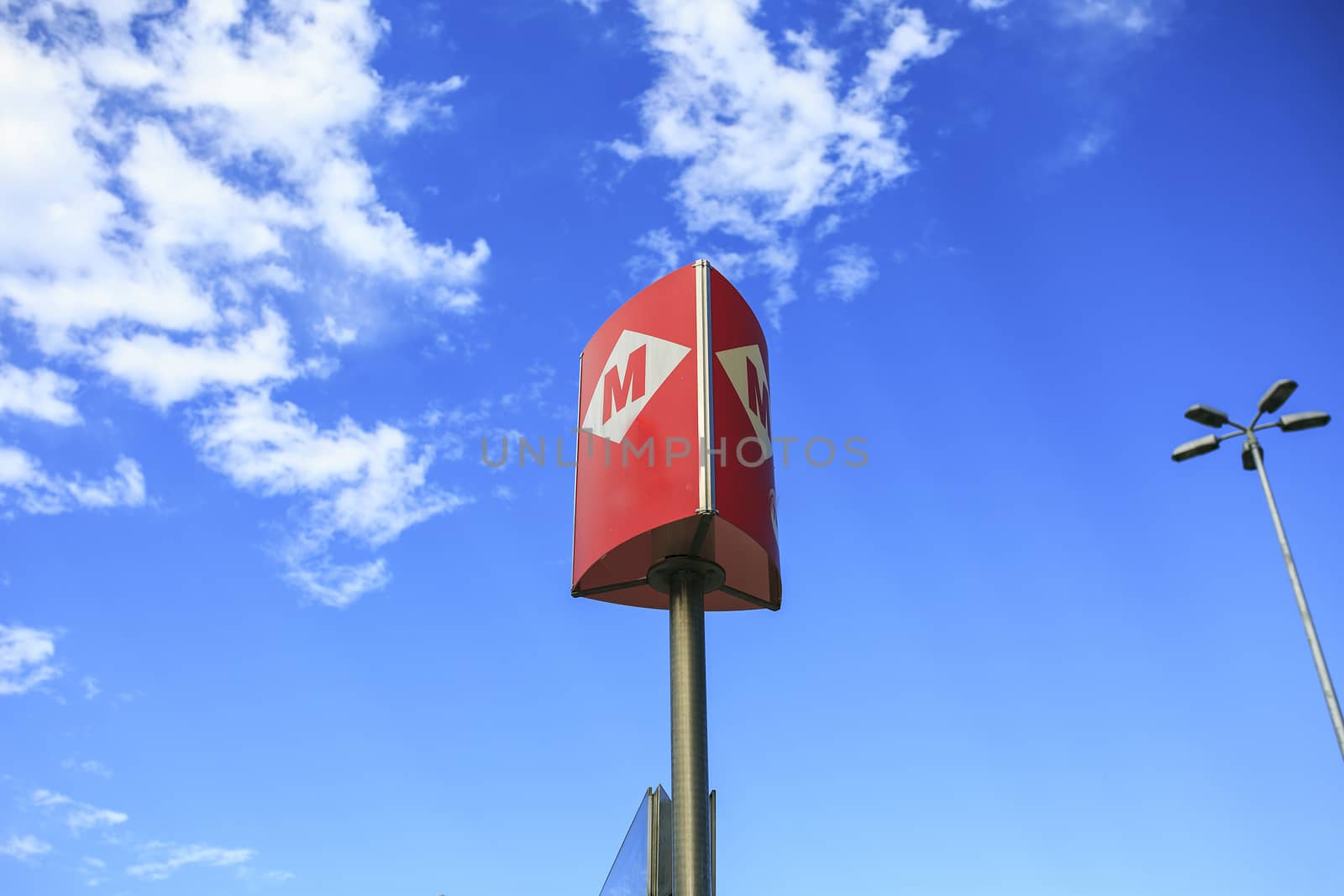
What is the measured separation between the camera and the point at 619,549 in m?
21.0

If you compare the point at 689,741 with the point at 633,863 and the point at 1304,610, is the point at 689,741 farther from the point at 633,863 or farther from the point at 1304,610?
the point at 1304,610

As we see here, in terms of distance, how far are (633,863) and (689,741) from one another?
7.39 feet

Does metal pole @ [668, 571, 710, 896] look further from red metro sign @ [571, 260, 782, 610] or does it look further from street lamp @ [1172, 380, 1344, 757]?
street lamp @ [1172, 380, 1344, 757]

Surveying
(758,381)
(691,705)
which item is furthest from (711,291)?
(691,705)

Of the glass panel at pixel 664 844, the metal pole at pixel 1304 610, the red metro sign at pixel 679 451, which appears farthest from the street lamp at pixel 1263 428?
the glass panel at pixel 664 844

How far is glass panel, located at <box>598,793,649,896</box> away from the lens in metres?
18.8

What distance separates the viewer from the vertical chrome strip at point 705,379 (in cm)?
2005

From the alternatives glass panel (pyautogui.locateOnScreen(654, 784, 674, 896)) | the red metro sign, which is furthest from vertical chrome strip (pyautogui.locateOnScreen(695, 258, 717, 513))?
glass panel (pyautogui.locateOnScreen(654, 784, 674, 896))

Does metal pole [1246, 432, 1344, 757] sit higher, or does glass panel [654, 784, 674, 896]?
metal pole [1246, 432, 1344, 757]

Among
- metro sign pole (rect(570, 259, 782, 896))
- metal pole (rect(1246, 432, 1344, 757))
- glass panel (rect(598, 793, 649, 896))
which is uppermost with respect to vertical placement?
metro sign pole (rect(570, 259, 782, 896))

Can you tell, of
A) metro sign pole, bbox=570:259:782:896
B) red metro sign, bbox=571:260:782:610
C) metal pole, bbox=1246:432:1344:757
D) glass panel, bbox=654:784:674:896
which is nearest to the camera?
metal pole, bbox=1246:432:1344:757

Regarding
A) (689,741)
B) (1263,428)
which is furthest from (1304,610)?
(689,741)

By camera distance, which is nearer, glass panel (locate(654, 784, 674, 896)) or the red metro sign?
glass panel (locate(654, 784, 674, 896))

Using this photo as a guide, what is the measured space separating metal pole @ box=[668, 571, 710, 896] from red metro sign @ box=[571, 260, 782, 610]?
0.96 meters
